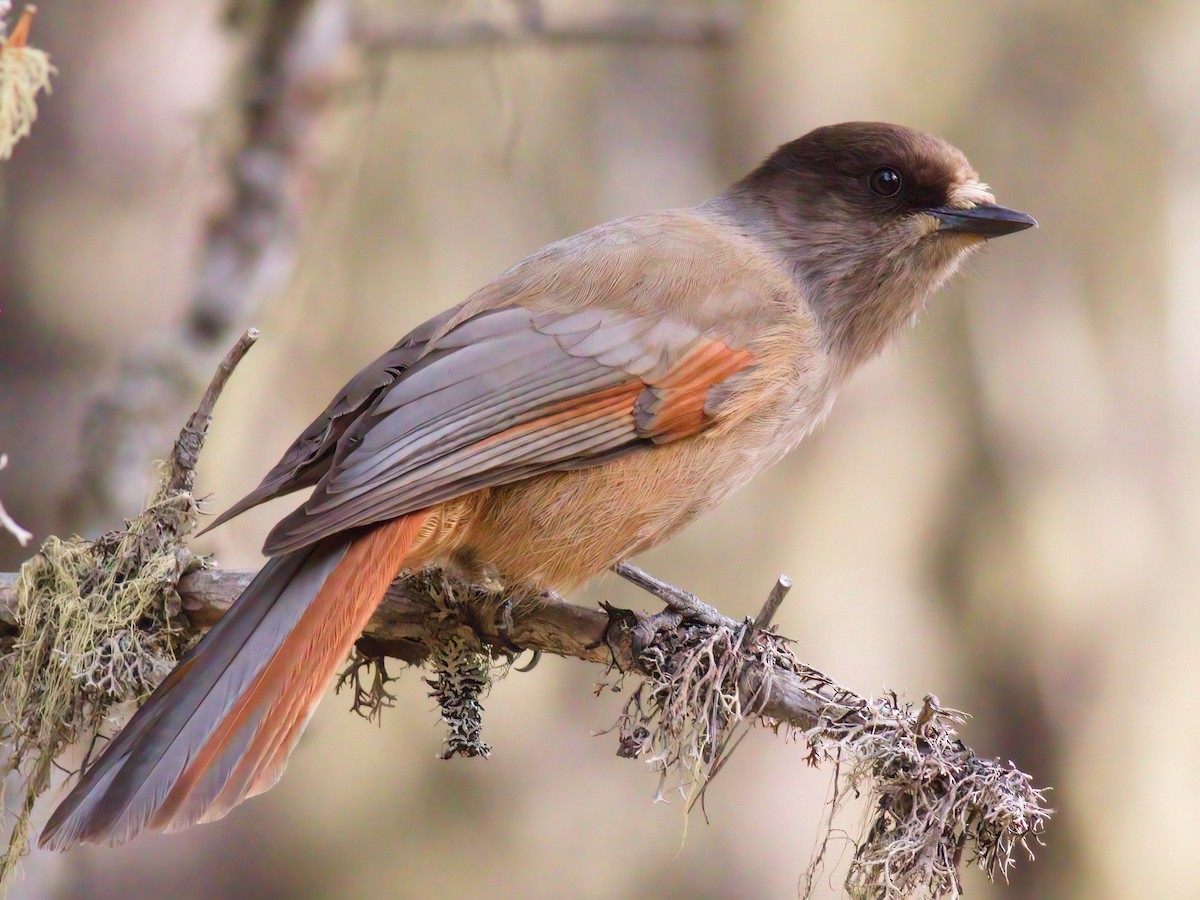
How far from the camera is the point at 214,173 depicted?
3889mm

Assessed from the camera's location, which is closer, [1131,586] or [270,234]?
[270,234]

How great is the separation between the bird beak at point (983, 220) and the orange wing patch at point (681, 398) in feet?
2.38

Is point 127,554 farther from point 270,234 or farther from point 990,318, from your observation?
point 990,318

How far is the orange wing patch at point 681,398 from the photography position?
2.63m

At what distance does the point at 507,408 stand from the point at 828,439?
3051 millimetres

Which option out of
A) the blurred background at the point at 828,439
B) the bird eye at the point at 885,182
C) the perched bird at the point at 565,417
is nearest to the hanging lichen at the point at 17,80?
the perched bird at the point at 565,417

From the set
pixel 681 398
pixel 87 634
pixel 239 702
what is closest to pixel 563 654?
pixel 681 398

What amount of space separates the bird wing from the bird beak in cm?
67

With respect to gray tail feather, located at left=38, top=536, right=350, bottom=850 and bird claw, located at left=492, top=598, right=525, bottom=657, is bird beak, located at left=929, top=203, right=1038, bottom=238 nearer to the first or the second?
bird claw, located at left=492, top=598, right=525, bottom=657

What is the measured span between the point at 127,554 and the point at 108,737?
372 mm

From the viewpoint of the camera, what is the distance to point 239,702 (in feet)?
6.84

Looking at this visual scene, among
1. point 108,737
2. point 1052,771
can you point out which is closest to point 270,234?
point 108,737

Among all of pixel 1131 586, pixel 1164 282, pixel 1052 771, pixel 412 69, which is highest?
pixel 1164 282

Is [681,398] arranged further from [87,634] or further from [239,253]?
[239,253]
